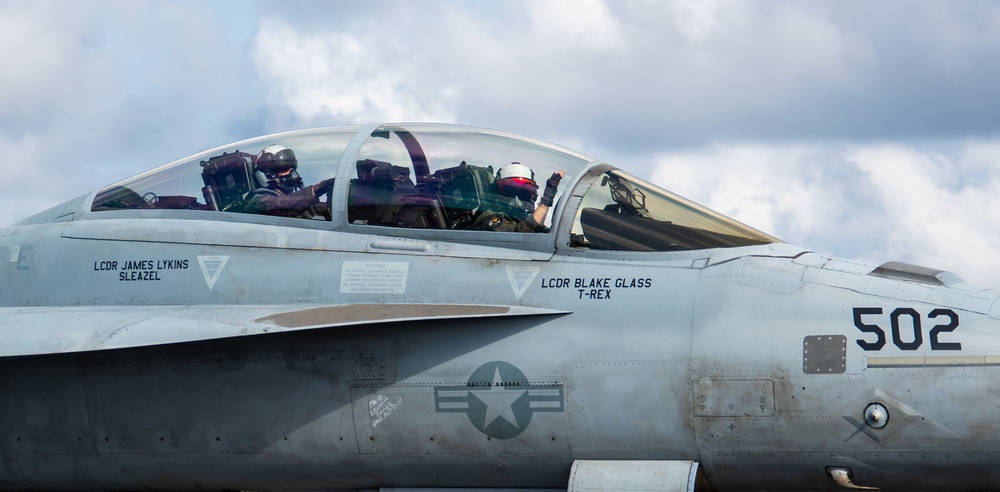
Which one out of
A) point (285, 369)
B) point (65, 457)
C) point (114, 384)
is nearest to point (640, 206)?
point (285, 369)

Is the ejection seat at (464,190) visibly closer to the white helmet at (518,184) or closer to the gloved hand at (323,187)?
the white helmet at (518,184)

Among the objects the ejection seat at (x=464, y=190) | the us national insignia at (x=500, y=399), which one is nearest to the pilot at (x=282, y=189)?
the ejection seat at (x=464, y=190)

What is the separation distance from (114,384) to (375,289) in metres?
2.26

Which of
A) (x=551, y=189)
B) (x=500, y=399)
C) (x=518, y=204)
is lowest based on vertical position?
(x=500, y=399)

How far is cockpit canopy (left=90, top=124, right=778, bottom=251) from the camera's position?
8.74 metres

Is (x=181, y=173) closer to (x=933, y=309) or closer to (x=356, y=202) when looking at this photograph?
(x=356, y=202)

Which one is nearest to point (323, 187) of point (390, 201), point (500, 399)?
point (390, 201)

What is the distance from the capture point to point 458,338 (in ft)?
27.7

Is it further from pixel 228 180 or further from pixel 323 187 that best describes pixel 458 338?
pixel 228 180

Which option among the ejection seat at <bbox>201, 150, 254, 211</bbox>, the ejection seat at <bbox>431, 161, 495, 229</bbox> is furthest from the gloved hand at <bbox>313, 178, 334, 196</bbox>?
the ejection seat at <bbox>431, 161, 495, 229</bbox>

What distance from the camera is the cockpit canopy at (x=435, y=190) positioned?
8742 millimetres

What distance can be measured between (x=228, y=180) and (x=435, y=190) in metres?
1.83

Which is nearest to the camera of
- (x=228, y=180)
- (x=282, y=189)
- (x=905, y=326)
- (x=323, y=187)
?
(x=905, y=326)

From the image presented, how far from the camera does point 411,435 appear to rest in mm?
8516
